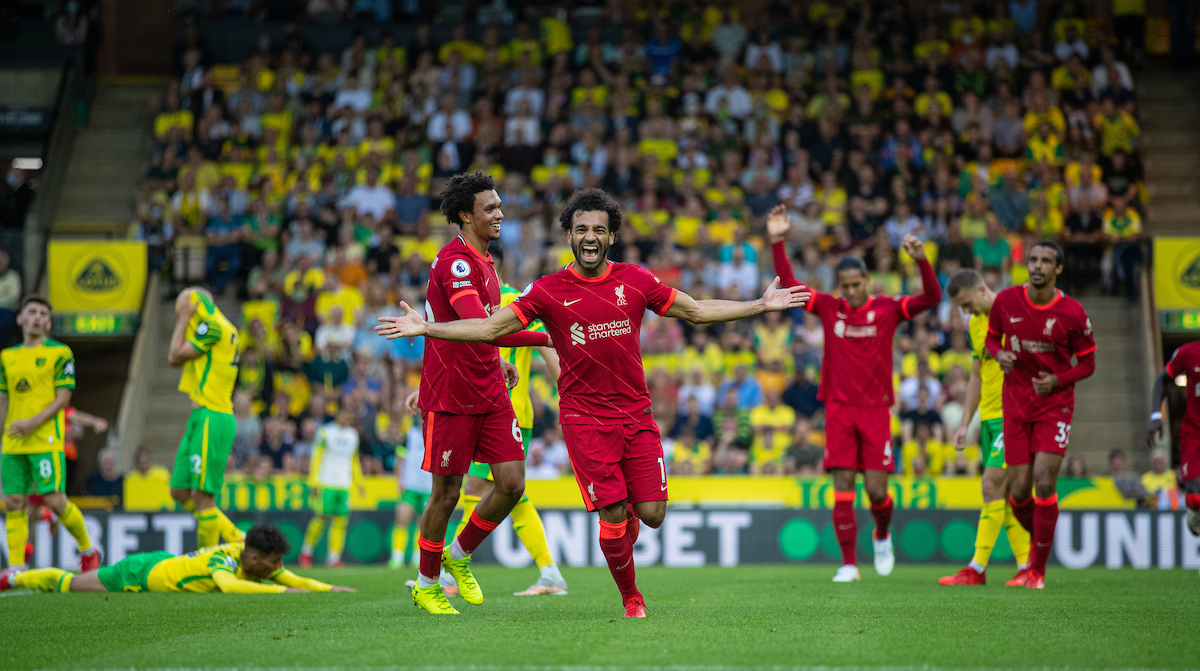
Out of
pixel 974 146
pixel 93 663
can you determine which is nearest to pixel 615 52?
pixel 974 146

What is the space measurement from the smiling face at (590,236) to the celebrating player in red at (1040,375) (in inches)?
158

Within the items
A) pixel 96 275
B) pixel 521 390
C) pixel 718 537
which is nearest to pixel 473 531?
pixel 521 390

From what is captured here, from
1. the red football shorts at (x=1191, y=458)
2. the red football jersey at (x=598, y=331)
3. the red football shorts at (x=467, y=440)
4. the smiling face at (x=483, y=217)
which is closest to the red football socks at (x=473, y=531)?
the red football shorts at (x=467, y=440)

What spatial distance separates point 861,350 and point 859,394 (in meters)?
0.38

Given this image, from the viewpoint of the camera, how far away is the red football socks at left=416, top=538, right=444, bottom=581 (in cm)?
739

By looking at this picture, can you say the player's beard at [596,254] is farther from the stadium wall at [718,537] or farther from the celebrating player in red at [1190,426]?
the stadium wall at [718,537]

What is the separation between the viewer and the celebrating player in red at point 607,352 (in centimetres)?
670

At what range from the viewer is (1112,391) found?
60.4ft

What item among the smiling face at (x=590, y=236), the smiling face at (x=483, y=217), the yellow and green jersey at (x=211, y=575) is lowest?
the yellow and green jersey at (x=211, y=575)

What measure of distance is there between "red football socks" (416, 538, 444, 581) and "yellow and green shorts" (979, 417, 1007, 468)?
5.13 meters

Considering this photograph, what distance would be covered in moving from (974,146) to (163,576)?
51.1 ft

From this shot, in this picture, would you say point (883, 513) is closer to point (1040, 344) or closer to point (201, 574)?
point (1040, 344)

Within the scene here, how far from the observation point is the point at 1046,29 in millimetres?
22656

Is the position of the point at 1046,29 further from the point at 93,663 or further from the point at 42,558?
the point at 93,663
